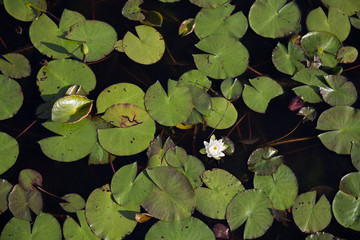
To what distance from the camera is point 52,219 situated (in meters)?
2.65

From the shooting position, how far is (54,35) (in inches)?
128

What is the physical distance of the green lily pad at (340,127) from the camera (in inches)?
116

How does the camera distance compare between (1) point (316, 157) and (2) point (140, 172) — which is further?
(1) point (316, 157)

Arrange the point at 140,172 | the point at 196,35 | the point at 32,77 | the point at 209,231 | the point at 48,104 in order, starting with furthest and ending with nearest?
1. the point at 196,35
2. the point at 32,77
3. the point at 48,104
4. the point at 140,172
5. the point at 209,231

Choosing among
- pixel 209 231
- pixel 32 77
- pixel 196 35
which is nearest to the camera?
pixel 209 231

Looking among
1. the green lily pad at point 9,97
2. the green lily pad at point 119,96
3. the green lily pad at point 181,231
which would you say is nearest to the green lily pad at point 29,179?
the green lily pad at point 9,97

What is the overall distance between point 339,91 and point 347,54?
49cm

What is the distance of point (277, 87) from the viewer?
10.4 feet

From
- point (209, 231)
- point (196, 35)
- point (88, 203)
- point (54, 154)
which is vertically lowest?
point (209, 231)

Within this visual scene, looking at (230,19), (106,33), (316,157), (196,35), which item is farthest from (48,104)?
(316,157)

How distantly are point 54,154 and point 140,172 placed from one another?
787 mm

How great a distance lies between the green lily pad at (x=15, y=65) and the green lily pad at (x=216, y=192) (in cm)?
206

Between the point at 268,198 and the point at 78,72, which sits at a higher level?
the point at 78,72

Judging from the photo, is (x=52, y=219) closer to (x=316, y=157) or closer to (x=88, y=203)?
(x=88, y=203)
